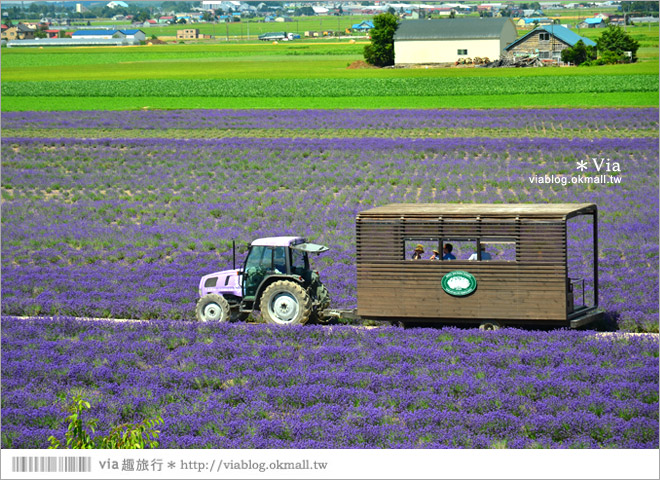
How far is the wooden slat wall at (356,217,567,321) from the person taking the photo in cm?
1681

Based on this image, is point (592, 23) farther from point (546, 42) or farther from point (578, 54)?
point (578, 54)

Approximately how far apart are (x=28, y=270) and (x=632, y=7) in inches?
2340

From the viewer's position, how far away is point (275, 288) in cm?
1788

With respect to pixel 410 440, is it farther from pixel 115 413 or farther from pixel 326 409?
pixel 115 413

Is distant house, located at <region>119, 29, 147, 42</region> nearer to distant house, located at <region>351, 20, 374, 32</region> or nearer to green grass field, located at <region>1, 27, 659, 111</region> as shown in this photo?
green grass field, located at <region>1, 27, 659, 111</region>

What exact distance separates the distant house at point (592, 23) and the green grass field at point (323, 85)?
33.0 inches

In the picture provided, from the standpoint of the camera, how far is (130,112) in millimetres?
68625

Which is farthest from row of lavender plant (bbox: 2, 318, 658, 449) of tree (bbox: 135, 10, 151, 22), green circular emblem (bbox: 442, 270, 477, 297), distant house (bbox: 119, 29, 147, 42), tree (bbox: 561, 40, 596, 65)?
tree (bbox: 135, 10, 151, 22)

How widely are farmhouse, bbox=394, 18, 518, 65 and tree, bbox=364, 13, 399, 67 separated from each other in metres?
1.01

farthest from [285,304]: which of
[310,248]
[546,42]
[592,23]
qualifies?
[592,23]

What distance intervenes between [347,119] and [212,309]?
4351 centimetres

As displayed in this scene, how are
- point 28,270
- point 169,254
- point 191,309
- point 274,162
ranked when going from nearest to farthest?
1. point 191,309
2. point 28,270
3. point 169,254
4. point 274,162

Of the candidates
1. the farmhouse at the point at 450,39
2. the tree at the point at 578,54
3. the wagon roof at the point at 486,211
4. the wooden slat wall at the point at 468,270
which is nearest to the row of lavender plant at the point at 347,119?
the tree at the point at 578,54

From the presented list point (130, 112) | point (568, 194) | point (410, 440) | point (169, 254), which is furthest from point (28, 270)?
point (130, 112)
